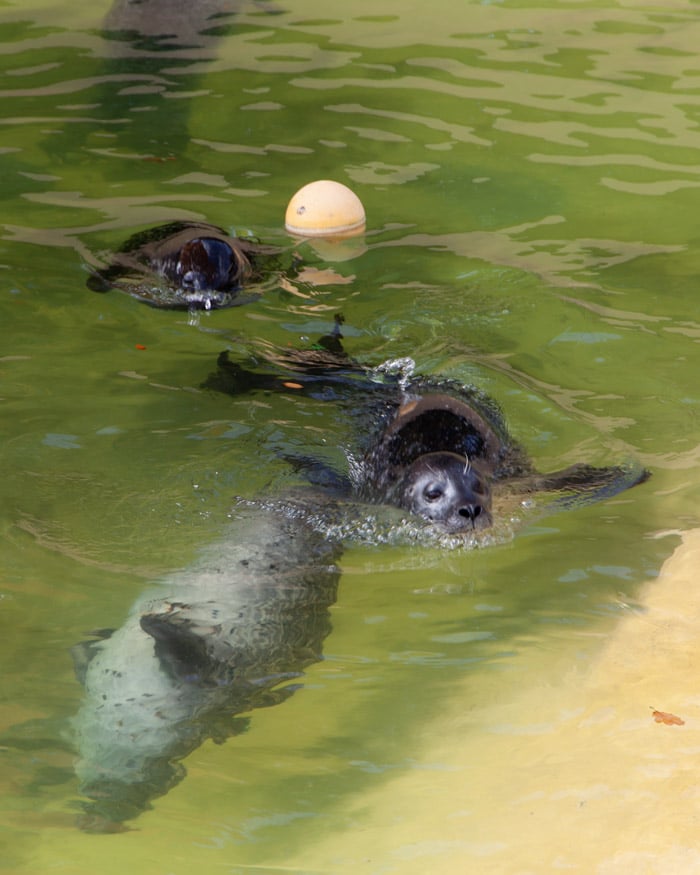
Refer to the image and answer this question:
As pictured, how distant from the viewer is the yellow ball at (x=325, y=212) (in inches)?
360

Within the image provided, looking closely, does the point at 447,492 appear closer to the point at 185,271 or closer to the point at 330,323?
the point at 330,323

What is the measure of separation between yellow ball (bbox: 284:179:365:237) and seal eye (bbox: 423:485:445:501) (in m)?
3.84

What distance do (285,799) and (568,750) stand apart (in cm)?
101

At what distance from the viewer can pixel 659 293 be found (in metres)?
8.34

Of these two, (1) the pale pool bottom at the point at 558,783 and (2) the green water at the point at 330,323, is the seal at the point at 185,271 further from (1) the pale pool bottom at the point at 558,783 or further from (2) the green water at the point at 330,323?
(1) the pale pool bottom at the point at 558,783

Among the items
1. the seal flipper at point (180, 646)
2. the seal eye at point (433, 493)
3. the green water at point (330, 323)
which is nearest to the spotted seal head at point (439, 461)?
the seal eye at point (433, 493)

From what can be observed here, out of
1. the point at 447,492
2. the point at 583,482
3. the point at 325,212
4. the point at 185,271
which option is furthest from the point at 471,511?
the point at 325,212

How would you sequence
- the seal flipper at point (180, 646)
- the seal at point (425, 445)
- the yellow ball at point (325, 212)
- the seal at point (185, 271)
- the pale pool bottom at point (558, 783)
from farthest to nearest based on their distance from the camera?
1. the yellow ball at point (325, 212)
2. the seal at point (185, 271)
3. the seal at point (425, 445)
4. the seal flipper at point (180, 646)
5. the pale pool bottom at point (558, 783)

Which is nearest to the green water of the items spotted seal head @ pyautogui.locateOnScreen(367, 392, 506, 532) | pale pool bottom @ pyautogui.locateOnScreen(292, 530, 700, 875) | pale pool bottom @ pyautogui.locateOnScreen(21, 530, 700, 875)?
pale pool bottom @ pyautogui.locateOnScreen(21, 530, 700, 875)

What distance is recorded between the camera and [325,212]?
9141 millimetres

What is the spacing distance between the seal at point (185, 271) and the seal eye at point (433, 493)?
289 centimetres

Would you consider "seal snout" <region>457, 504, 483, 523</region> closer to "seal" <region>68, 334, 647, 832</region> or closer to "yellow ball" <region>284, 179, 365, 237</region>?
"seal" <region>68, 334, 647, 832</region>

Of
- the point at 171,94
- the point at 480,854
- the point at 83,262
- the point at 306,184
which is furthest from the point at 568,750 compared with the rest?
the point at 171,94

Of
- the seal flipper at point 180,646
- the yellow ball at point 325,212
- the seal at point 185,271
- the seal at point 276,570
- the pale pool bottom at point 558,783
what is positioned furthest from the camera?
the yellow ball at point 325,212
